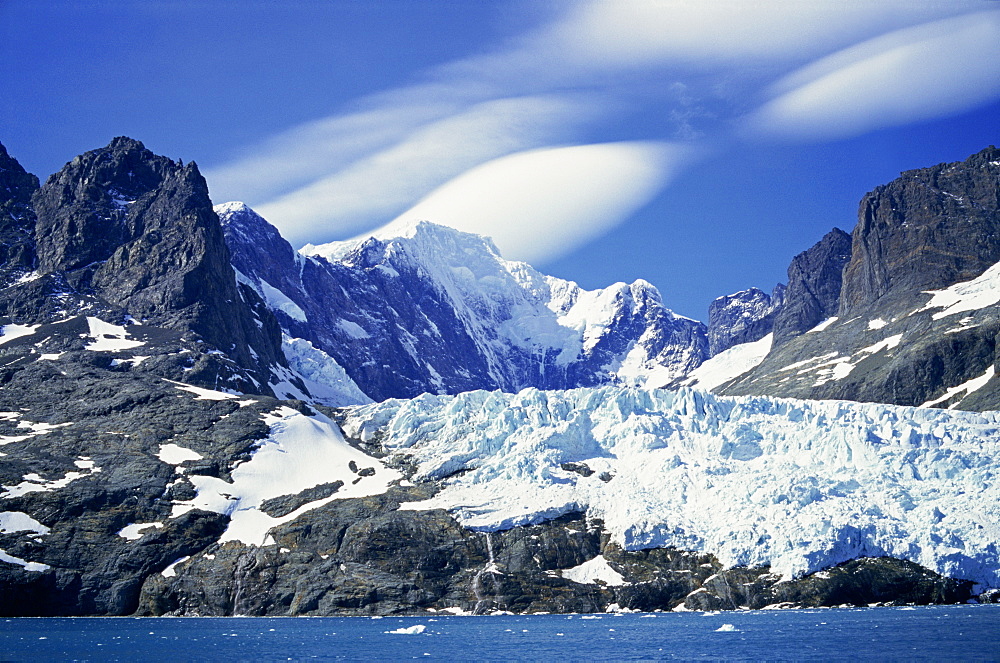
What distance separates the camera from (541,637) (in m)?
134

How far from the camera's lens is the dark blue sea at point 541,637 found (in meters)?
110

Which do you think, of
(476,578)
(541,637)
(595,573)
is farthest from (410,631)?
(595,573)

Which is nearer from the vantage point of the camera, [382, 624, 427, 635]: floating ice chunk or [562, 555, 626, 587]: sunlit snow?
[382, 624, 427, 635]: floating ice chunk

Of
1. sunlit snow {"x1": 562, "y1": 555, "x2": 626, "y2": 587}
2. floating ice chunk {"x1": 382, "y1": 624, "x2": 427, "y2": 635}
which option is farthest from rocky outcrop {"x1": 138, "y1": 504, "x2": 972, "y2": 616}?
floating ice chunk {"x1": 382, "y1": 624, "x2": 427, "y2": 635}

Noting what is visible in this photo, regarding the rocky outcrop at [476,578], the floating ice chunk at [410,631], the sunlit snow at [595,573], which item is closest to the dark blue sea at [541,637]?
the floating ice chunk at [410,631]

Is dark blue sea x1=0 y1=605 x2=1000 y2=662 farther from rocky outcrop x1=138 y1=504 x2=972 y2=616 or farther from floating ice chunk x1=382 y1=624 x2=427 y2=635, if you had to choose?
rocky outcrop x1=138 y1=504 x2=972 y2=616

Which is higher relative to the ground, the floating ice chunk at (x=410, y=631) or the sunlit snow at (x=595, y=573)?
the sunlit snow at (x=595, y=573)

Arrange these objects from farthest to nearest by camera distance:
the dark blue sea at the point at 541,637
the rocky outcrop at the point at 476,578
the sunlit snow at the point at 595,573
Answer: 1. the sunlit snow at the point at 595,573
2. the rocky outcrop at the point at 476,578
3. the dark blue sea at the point at 541,637

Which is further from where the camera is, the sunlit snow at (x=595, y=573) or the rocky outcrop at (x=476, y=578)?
the sunlit snow at (x=595, y=573)

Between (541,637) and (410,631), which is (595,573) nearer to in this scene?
(410,631)

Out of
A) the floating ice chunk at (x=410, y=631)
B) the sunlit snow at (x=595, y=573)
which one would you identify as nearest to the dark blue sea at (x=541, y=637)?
the floating ice chunk at (x=410, y=631)

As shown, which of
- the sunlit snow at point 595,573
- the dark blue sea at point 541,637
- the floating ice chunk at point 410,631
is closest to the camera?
the dark blue sea at point 541,637

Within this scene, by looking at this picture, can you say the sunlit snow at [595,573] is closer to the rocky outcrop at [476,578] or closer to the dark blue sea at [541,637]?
the rocky outcrop at [476,578]

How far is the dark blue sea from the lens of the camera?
11044 centimetres
